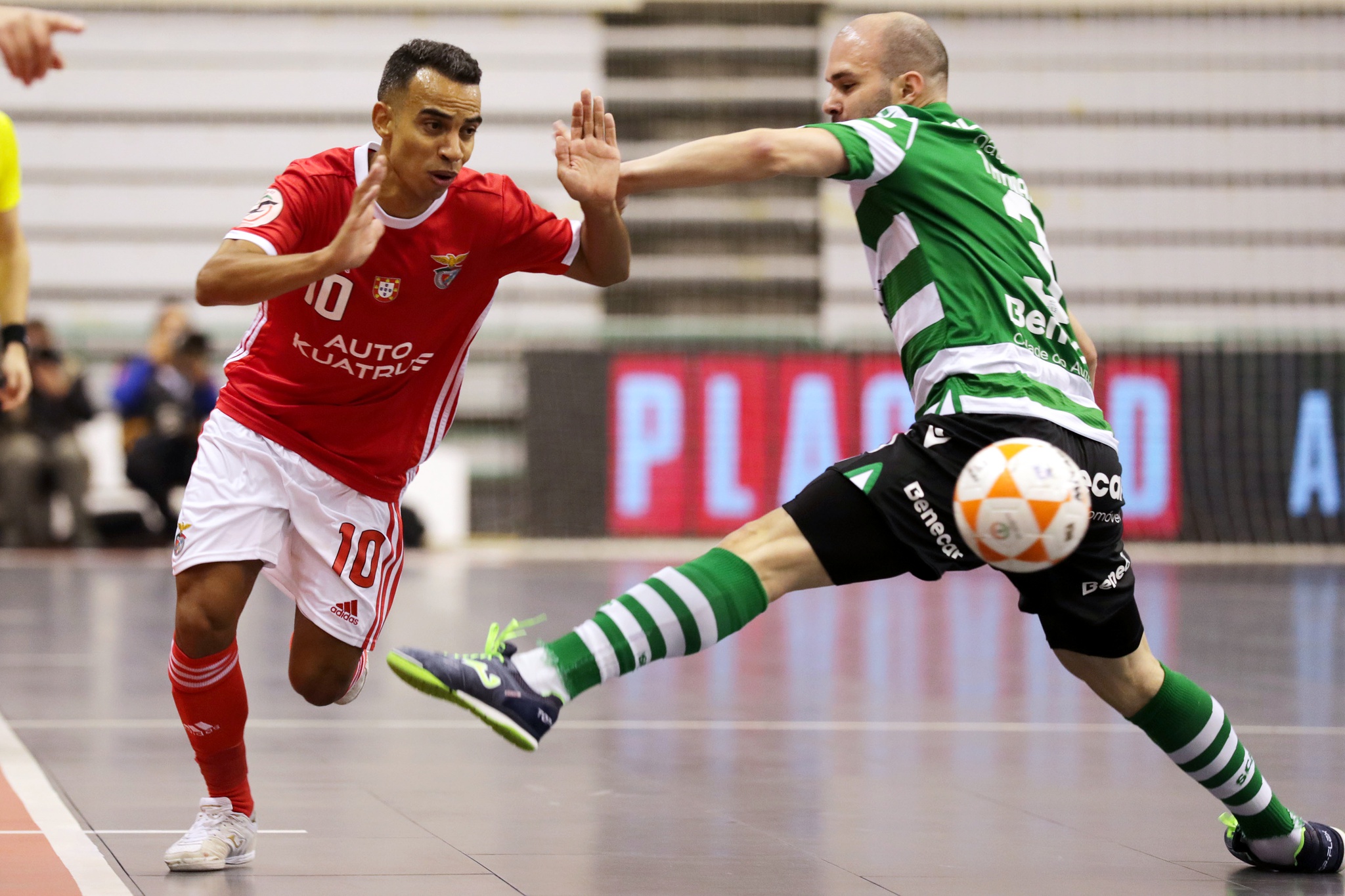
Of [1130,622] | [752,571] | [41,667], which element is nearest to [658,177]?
[752,571]

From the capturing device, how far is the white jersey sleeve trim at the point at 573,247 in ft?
16.7

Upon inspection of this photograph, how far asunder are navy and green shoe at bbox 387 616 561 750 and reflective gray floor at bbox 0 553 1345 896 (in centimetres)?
63

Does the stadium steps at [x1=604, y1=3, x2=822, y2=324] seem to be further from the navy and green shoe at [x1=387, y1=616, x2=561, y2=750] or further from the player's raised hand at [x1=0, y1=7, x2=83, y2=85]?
the navy and green shoe at [x1=387, y1=616, x2=561, y2=750]

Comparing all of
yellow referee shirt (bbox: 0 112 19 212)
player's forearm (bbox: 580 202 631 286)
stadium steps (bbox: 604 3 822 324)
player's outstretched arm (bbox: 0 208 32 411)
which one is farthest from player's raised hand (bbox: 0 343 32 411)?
stadium steps (bbox: 604 3 822 324)

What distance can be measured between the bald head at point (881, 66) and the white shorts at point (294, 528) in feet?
5.68

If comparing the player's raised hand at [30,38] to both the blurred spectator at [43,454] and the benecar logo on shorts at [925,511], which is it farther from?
the blurred spectator at [43,454]

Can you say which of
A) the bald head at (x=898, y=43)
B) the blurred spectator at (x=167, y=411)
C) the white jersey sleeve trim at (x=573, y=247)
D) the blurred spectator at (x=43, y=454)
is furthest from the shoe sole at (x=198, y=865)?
the blurred spectator at (x=43, y=454)

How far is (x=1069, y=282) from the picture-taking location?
19562 mm

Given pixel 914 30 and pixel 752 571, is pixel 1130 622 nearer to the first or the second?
pixel 752 571

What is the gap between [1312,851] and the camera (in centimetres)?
490

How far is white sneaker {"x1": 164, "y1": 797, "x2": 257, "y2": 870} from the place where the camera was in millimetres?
4633

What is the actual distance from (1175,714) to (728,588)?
51.7 inches

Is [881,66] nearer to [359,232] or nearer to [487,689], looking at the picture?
[359,232]

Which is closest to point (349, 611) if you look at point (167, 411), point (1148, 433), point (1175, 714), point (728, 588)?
point (728, 588)
